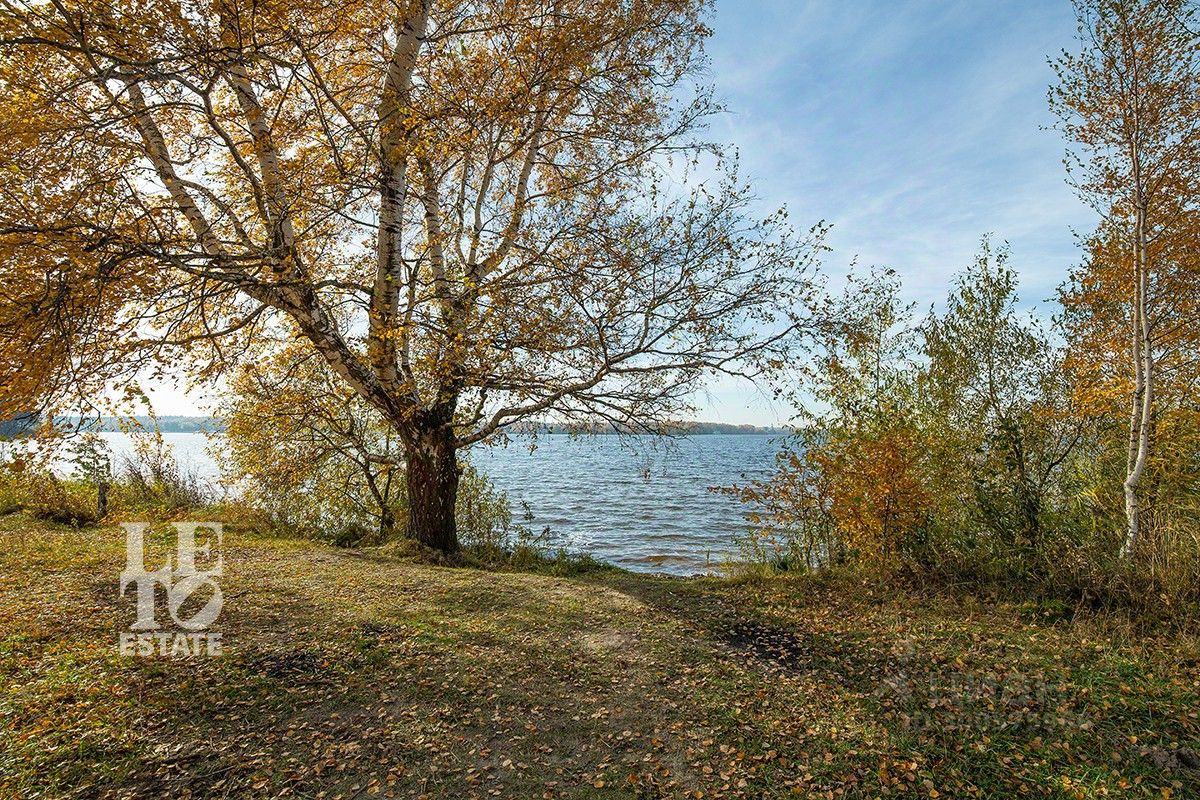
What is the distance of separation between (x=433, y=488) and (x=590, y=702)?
17.2 ft

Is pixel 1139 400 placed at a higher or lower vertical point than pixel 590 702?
higher

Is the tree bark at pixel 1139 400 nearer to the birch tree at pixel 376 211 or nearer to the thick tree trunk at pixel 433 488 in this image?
the birch tree at pixel 376 211

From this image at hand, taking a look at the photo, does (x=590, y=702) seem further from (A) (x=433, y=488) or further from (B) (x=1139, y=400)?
(B) (x=1139, y=400)

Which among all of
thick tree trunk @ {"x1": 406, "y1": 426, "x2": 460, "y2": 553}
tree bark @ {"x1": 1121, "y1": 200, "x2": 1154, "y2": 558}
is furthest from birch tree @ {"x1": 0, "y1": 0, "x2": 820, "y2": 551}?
tree bark @ {"x1": 1121, "y1": 200, "x2": 1154, "y2": 558}

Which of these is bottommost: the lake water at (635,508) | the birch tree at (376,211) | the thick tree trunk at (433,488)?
the lake water at (635,508)

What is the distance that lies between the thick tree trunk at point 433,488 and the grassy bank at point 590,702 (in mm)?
2734

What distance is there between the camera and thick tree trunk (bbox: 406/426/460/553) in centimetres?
862

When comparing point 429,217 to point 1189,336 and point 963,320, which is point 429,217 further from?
point 1189,336

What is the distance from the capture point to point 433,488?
8.80 m

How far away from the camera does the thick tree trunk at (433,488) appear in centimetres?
862

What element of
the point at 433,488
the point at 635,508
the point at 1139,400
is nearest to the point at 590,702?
the point at 433,488

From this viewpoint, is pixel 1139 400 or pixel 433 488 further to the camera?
pixel 433 488

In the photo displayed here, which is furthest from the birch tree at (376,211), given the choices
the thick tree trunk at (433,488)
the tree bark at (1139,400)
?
the tree bark at (1139,400)

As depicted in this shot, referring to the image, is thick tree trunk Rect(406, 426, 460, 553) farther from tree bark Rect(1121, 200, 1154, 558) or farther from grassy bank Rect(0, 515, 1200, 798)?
tree bark Rect(1121, 200, 1154, 558)
